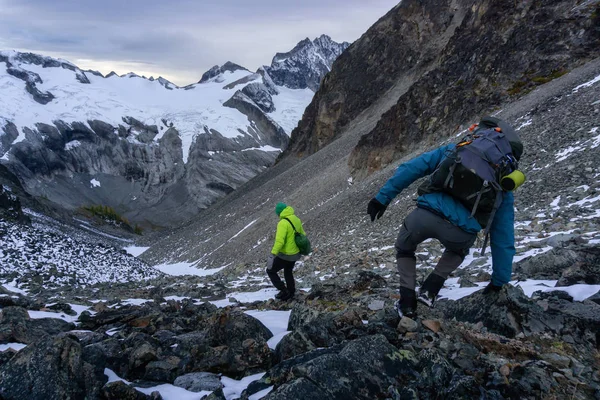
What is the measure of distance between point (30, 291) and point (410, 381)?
13.5 meters

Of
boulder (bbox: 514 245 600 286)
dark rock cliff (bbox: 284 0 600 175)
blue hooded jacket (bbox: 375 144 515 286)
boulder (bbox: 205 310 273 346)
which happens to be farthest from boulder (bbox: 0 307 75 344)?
dark rock cliff (bbox: 284 0 600 175)

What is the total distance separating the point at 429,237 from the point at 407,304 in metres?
0.82

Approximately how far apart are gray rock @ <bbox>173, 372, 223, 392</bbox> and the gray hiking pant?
2.39m

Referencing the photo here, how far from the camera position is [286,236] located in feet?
30.0

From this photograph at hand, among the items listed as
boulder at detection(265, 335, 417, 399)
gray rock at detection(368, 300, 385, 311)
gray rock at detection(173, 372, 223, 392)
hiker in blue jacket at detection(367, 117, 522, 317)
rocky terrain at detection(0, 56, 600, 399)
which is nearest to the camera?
boulder at detection(265, 335, 417, 399)

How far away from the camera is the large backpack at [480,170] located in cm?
461

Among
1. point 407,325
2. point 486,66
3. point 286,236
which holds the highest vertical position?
point 486,66

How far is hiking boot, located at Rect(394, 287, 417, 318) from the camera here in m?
5.05

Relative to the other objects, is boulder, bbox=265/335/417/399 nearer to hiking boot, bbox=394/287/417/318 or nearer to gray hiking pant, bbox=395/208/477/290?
hiking boot, bbox=394/287/417/318

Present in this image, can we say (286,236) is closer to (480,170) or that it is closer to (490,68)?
(480,170)

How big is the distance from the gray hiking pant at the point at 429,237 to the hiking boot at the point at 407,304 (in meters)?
0.07

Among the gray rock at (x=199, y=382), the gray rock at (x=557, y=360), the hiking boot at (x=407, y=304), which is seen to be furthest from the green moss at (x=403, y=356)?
the gray rock at (x=199, y=382)

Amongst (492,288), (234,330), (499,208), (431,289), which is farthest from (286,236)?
(499,208)

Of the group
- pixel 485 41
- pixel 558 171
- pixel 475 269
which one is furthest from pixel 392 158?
pixel 475 269
